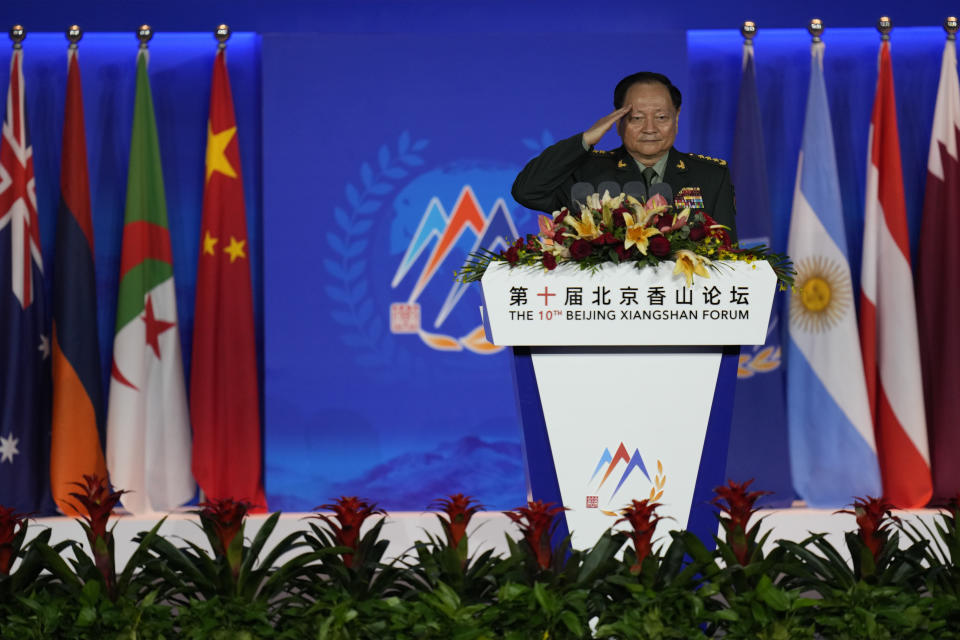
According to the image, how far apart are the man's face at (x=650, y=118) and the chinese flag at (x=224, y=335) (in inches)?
101

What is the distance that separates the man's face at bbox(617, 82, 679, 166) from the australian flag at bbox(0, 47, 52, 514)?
3.10m

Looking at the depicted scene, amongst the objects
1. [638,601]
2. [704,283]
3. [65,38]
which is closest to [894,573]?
[638,601]

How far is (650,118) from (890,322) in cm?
254

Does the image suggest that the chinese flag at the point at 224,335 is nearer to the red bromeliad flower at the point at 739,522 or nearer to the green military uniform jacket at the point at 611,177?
the green military uniform jacket at the point at 611,177

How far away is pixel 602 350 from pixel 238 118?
3.22 metres

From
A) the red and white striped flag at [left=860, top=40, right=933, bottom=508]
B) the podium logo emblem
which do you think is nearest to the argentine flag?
the red and white striped flag at [left=860, top=40, right=933, bottom=508]

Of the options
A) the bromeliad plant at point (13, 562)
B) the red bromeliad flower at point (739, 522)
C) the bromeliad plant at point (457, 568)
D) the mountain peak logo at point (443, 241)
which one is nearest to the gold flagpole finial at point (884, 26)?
the mountain peak logo at point (443, 241)

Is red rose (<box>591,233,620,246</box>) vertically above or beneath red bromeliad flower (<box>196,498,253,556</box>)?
above

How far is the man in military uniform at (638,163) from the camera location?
280 cm

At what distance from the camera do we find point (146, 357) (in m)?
4.86

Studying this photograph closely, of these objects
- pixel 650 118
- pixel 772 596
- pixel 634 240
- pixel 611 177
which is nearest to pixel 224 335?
pixel 611 177

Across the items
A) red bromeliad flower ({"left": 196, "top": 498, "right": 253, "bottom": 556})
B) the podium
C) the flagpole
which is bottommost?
red bromeliad flower ({"left": 196, "top": 498, "right": 253, "bottom": 556})

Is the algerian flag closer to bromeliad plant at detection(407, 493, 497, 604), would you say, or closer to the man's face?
the man's face

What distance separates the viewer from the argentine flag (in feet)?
15.7
